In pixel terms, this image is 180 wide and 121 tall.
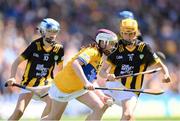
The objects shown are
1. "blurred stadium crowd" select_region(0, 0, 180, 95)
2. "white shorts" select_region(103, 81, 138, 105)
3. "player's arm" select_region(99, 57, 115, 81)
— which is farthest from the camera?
"blurred stadium crowd" select_region(0, 0, 180, 95)

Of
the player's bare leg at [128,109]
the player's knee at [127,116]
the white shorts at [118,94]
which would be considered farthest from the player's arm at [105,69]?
the player's knee at [127,116]

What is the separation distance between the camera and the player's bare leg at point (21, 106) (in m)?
14.6

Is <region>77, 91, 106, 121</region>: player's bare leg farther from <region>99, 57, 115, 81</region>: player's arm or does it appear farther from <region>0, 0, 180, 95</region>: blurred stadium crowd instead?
<region>0, 0, 180, 95</region>: blurred stadium crowd

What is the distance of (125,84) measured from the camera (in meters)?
14.7

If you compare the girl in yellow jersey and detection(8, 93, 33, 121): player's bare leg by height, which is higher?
the girl in yellow jersey

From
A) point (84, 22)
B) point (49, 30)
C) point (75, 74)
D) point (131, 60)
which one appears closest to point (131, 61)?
point (131, 60)

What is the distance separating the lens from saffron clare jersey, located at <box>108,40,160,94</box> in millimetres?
14617

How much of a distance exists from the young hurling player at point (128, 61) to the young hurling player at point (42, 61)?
86 centimetres

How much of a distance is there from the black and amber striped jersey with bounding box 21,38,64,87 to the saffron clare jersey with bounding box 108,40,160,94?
2.92ft

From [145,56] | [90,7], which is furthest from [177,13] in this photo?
[145,56]

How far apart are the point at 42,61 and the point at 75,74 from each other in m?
1.48

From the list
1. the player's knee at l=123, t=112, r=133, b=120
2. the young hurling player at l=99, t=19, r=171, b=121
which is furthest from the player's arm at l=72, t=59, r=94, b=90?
the young hurling player at l=99, t=19, r=171, b=121

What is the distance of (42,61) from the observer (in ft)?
48.4

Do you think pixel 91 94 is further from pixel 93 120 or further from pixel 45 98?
pixel 45 98
